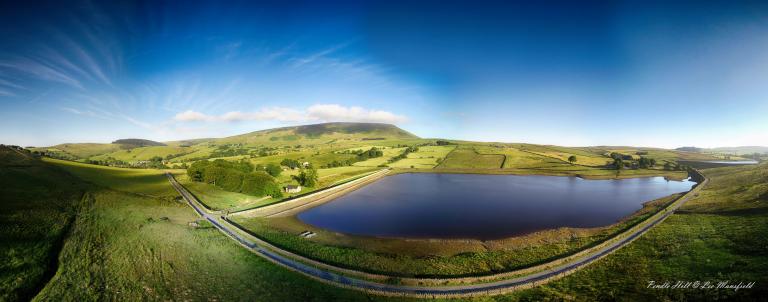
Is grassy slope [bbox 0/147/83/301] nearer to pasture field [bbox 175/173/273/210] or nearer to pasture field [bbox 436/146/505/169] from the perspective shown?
pasture field [bbox 175/173/273/210]

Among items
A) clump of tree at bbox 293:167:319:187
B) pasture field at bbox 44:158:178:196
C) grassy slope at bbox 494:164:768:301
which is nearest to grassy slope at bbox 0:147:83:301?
pasture field at bbox 44:158:178:196

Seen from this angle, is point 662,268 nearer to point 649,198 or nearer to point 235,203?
point 649,198

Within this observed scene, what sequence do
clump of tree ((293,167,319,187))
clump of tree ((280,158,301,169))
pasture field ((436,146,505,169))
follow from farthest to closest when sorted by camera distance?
pasture field ((436,146,505,169)) → clump of tree ((280,158,301,169)) → clump of tree ((293,167,319,187))

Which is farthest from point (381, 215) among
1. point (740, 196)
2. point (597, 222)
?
point (740, 196)

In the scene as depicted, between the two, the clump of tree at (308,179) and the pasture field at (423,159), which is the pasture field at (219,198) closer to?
the clump of tree at (308,179)

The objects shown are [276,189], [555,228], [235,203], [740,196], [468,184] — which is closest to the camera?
[555,228]
